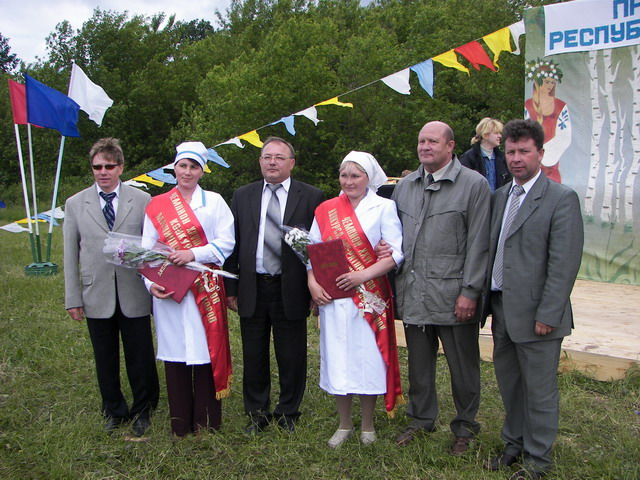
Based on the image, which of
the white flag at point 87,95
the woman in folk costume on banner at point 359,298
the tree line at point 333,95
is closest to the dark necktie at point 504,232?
the woman in folk costume on banner at point 359,298

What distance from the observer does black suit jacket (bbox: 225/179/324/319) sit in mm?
3598

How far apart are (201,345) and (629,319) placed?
371cm

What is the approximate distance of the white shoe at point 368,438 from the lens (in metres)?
3.49

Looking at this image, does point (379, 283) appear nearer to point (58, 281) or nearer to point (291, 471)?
point (291, 471)

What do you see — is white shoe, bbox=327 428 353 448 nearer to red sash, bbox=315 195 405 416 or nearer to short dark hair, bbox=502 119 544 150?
red sash, bbox=315 195 405 416

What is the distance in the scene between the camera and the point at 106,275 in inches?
145

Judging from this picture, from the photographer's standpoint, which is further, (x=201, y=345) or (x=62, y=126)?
(x=62, y=126)

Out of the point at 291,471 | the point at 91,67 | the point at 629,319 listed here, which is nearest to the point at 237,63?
the point at 91,67

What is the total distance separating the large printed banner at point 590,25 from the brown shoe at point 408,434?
16.2ft

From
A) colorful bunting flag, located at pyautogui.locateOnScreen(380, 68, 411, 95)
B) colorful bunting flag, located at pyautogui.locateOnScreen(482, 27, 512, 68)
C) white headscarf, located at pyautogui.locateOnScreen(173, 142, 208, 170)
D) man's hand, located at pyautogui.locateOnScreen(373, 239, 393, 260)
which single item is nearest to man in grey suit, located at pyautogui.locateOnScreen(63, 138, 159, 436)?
white headscarf, located at pyautogui.locateOnScreen(173, 142, 208, 170)

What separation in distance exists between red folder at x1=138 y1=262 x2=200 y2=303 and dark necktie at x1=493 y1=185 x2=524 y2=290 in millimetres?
1657

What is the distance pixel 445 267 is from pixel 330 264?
2.05ft

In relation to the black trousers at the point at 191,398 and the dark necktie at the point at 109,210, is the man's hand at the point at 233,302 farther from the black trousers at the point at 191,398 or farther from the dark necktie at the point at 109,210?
the dark necktie at the point at 109,210

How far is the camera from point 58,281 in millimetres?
8469
